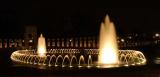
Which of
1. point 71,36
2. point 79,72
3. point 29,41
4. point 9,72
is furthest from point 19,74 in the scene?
point 71,36

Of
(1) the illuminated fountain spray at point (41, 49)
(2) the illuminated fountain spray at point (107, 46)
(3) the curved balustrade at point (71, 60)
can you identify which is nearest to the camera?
(3) the curved balustrade at point (71, 60)

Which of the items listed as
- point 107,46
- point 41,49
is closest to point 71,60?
point 107,46

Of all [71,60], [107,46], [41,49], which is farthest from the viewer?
[41,49]

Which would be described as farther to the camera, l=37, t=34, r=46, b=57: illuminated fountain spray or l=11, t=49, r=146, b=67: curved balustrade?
l=37, t=34, r=46, b=57: illuminated fountain spray

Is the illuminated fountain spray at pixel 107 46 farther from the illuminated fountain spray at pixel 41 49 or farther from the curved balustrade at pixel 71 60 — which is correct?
the illuminated fountain spray at pixel 41 49

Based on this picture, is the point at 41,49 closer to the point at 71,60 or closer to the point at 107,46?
the point at 71,60

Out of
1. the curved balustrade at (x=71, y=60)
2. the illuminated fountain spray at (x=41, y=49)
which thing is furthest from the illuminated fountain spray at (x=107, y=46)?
the illuminated fountain spray at (x=41, y=49)

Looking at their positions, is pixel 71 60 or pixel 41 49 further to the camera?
pixel 41 49

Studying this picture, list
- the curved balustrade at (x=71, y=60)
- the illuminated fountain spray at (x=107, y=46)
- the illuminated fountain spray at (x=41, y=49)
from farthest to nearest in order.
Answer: the illuminated fountain spray at (x=41, y=49) < the illuminated fountain spray at (x=107, y=46) < the curved balustrade at (x=71, y=60)

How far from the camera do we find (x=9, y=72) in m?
31.2

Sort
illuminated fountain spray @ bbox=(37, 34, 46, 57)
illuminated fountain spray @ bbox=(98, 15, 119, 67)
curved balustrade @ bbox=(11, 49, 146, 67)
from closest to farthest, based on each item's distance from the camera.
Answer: curved balustrade @ bbox=(11, 49, 146, 67) < illuminated fountain spray @ bbox=(98, 15, 119, 67) < illuminated fountain spray @ bbox=(37, 34, 46, 57)

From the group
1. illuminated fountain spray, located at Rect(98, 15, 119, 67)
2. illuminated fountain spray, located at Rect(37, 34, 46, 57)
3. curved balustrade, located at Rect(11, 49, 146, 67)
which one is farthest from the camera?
illuminated fountain spray, located at Rect(37, 34, 46, 57)

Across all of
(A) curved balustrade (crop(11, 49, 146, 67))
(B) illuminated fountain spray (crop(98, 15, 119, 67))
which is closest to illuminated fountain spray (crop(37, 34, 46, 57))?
(A) curved balustrade (crop(11, 49, 146, 67))

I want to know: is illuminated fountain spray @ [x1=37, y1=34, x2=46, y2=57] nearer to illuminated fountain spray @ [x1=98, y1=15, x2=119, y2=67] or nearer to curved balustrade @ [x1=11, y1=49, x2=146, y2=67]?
curved balustrade @ [x1=11, y1=49, x2=146, y2=67]
